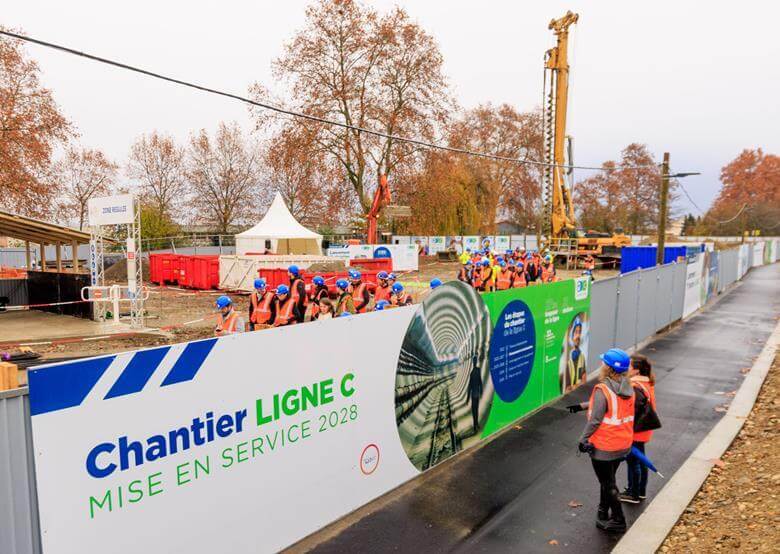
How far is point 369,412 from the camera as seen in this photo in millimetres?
5398

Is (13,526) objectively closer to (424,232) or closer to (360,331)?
(360,331)

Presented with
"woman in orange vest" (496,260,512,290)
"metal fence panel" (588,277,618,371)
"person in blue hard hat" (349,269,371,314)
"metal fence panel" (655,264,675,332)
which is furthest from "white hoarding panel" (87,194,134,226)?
"metal fence panel" (655,264,675,332)

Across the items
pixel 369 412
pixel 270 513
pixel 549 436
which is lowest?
pixel 549 436

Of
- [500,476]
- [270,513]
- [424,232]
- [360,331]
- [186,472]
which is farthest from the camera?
[424,232]

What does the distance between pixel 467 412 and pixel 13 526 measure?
193 inches

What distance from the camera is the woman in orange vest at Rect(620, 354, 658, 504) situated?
17.5 ft

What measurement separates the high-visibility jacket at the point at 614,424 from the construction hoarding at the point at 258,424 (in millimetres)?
1903

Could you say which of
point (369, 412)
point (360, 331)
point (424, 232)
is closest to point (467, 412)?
point (369, 412)

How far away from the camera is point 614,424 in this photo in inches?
191

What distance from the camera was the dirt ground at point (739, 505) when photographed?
4613mm

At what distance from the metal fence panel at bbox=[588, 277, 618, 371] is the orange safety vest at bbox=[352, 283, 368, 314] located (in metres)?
4.49

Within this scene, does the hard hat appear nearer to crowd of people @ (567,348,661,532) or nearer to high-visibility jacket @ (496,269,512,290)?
crowd of people @ (567,348,661,532)

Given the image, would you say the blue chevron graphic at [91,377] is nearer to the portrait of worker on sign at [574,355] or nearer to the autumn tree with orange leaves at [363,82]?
the portrait of worker on sign at [574,355]

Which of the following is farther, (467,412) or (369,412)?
(467,412)
